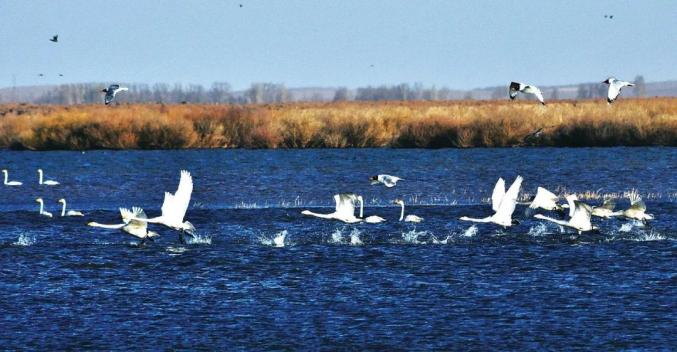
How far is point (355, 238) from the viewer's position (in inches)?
1070

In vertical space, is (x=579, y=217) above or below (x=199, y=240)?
above

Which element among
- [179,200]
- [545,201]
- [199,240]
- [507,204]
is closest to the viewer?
[179,200]

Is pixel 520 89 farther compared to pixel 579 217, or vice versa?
pixel 520 89

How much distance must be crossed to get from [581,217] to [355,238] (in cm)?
463

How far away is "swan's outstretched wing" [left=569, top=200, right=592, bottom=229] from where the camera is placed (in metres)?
24.7

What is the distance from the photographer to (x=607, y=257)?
2384 centimetres

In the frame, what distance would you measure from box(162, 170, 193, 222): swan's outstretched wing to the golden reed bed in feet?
123

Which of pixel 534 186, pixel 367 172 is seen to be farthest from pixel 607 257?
pixel 367 172

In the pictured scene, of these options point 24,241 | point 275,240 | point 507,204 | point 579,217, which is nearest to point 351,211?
point 275,240

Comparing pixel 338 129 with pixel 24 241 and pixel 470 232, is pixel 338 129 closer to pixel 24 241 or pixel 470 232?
pixel 470 232

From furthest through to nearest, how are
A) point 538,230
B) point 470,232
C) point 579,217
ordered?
point 538,230
point 470,232
point 579,217

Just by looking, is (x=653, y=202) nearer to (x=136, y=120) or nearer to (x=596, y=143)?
(x=596, y=143)

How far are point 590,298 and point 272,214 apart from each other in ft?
47.9

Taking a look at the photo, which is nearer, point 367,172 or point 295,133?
point 367,172
